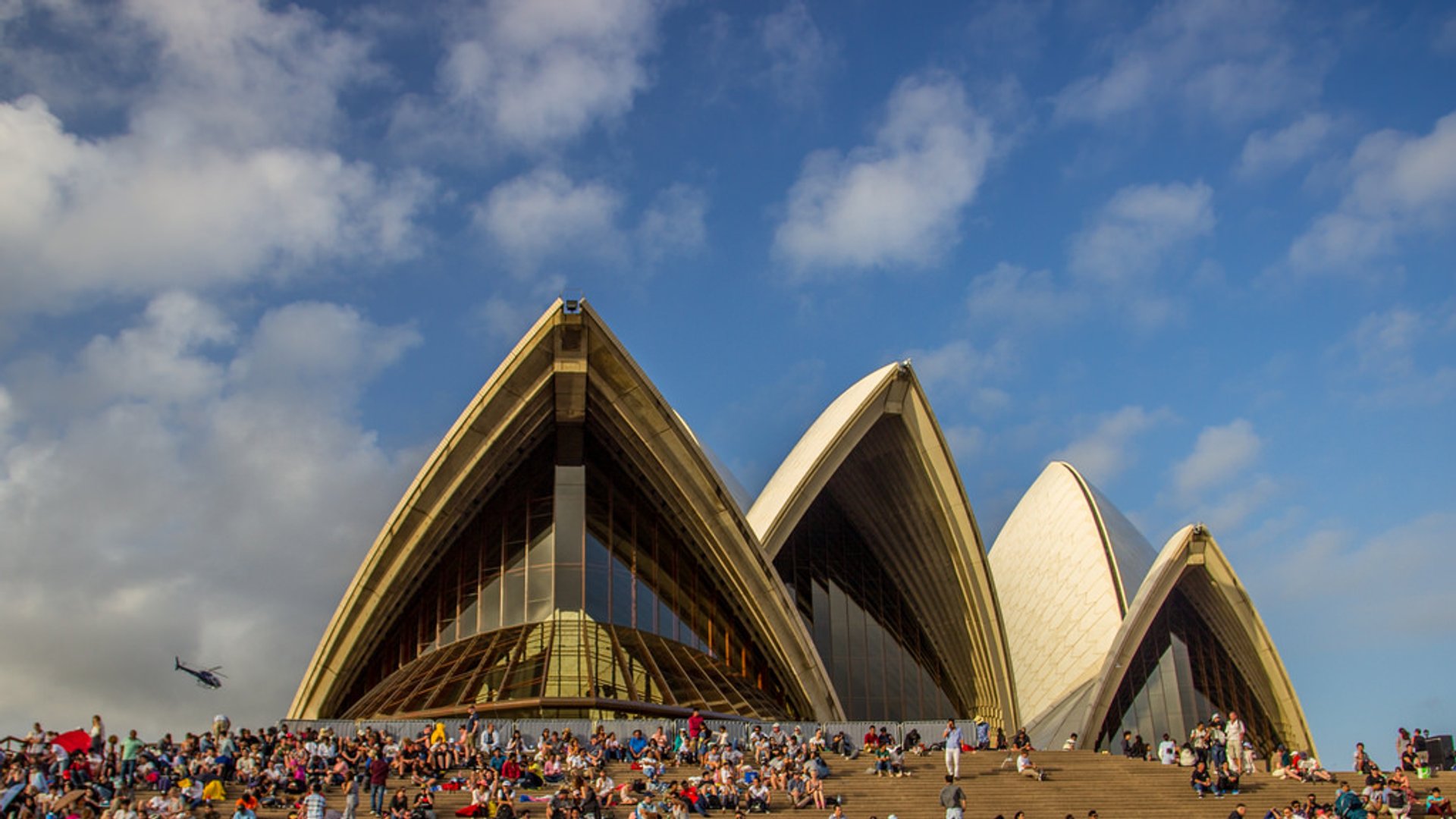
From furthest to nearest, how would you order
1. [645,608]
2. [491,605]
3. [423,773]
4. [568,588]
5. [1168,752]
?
[645,608] → [491,605] → [568,588] → [1168,752] → [423,773]

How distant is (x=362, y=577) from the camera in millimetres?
31562

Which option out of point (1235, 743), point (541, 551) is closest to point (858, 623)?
point (541, 551)

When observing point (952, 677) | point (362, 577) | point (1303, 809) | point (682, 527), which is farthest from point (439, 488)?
point (1303, 809)

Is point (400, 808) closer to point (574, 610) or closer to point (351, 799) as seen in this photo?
point (351, 799)

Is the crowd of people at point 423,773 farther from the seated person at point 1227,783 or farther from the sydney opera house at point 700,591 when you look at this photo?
the seated person at point 1227,783

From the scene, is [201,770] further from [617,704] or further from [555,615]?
[555,615]

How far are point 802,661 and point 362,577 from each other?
1058 cm

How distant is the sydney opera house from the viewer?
101 feet

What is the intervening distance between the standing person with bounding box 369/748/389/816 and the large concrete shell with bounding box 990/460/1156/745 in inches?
893

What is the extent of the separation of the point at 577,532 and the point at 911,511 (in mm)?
9073

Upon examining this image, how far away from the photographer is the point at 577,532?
3303 cm

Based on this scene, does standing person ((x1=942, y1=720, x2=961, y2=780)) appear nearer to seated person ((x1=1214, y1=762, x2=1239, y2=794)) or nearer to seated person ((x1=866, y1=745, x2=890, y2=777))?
seated person ((x1=866, y1=745, x2=890, y2=777))

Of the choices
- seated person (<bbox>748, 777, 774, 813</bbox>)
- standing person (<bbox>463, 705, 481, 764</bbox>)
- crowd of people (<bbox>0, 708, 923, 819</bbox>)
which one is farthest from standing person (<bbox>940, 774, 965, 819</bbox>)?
standing person (<bbox>463, 705, 481, 764</bbox>)

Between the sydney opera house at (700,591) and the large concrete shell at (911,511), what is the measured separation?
0.23ft
